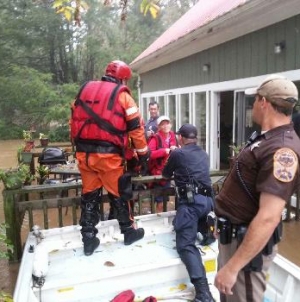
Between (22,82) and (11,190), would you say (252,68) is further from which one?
(22,82)

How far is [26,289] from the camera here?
8.07 feet

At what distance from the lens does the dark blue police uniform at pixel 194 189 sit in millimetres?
3117

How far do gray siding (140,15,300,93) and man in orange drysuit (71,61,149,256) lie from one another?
322cm

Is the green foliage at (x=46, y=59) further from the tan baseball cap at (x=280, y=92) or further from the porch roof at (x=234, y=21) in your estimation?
the tan baseball cap at (x=280, y=92)

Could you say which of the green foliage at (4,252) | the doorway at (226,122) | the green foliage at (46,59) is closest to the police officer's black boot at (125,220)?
the green foliage at (4,252)

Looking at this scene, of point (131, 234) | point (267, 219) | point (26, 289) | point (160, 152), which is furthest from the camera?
point (160, 152)

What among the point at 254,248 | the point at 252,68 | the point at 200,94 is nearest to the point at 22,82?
the point at 200,94

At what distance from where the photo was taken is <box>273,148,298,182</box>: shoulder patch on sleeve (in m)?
1.64

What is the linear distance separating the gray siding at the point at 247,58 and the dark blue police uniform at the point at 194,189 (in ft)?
9.59

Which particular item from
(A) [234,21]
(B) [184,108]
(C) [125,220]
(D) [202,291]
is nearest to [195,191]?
(C) [125,220]

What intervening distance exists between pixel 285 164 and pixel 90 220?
79.2 inches

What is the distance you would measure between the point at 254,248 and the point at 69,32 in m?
26.7

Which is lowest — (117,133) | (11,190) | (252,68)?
(11,190)

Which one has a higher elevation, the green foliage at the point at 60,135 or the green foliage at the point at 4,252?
the green foliage at the point at 4,252
